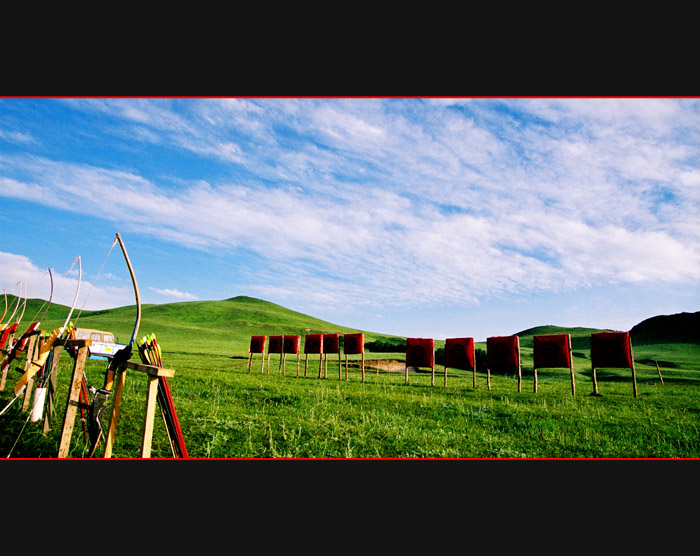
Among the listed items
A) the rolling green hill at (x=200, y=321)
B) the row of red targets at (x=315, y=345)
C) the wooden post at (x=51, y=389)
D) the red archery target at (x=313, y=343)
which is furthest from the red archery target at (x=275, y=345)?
the rolling green hill at (x=200, y=321)

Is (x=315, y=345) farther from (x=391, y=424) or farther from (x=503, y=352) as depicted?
(x=391, y=424)

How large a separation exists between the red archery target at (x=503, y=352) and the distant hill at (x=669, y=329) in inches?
1606

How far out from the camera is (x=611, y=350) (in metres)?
13.7

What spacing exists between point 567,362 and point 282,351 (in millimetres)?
12788

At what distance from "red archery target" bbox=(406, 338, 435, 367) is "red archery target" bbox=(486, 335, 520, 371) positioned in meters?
2.34

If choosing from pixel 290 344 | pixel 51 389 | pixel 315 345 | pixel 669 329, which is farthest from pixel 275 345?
pixel 669 329

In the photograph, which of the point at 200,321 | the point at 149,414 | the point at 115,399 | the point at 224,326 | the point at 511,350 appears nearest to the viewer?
the point at 149,414

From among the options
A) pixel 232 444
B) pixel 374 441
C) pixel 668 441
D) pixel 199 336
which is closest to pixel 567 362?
pixel 668 441

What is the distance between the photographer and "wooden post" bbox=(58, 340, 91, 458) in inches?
196

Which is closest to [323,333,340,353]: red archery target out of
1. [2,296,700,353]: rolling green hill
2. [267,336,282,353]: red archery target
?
[267,336,282,353]: red archery target

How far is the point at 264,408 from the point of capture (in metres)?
9.06

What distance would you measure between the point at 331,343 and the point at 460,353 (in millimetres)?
6635

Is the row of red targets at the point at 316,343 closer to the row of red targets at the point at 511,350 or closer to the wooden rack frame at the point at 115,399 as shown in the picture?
the row of red targets at the point at 511,350

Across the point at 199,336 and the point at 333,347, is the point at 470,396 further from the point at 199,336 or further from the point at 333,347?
the point at 199,336
